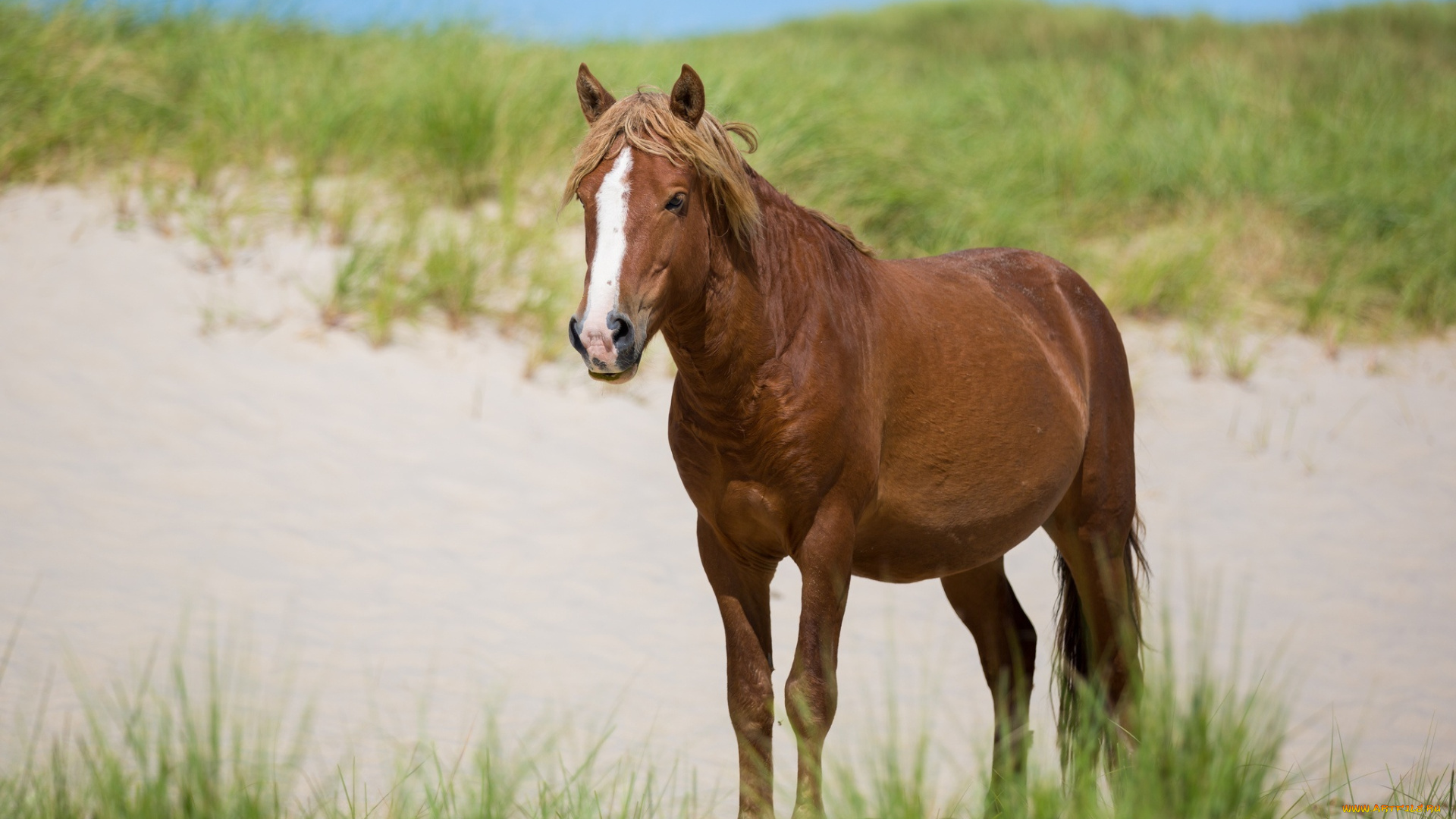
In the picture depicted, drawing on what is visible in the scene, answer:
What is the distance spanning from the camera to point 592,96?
2.75 meters

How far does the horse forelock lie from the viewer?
2486 mm

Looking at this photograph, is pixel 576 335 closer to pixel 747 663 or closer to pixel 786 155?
pixel 747 663

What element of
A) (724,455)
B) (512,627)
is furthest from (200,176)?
(724,455)

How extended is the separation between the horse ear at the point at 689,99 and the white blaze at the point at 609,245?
176 millimetres

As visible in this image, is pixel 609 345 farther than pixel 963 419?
No

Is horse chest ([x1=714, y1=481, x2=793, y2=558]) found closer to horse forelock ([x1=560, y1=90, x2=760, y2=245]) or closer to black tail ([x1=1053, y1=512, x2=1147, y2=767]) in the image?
horse forelock ([x1=560, y1=90, x2=760, y2=245])

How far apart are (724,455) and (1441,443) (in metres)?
6.96

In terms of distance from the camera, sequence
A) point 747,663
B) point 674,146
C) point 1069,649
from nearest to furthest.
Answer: point 674,146 → point 747,663 → point 1069,649

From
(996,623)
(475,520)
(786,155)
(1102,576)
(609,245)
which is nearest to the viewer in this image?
(609,245)

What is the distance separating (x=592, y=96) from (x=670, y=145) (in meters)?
0.37

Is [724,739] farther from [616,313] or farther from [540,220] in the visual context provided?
[540,220]

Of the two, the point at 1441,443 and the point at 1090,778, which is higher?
the point at 1441,443

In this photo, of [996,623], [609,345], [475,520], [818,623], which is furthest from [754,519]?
[475,520]

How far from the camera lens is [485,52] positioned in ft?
30.7
